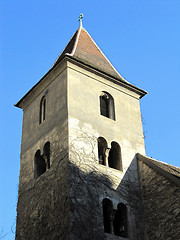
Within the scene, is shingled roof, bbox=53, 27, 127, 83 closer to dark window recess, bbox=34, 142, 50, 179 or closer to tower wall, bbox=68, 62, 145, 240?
tower wall, bbox=68, 62, 145, 240

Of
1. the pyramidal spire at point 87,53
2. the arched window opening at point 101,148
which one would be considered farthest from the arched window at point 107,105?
Result: the arched window opening at point 101,148

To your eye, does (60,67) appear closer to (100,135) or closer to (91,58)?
(91,58)

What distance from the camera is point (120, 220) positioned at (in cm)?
1709

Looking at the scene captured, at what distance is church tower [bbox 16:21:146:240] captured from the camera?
15898 mm

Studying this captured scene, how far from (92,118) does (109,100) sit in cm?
215

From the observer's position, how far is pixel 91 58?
2188cm

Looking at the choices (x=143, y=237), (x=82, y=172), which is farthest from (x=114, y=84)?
(x=143, y=237)

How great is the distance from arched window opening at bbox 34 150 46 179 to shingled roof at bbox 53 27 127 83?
4.48 m

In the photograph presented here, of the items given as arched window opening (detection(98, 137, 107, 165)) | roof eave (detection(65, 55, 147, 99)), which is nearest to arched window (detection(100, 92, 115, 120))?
roof eave (detection(65, 55, 147, 99))

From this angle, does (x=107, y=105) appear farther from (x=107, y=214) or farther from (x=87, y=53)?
(x=107, y=214)

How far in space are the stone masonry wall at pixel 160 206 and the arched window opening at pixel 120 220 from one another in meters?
0.90

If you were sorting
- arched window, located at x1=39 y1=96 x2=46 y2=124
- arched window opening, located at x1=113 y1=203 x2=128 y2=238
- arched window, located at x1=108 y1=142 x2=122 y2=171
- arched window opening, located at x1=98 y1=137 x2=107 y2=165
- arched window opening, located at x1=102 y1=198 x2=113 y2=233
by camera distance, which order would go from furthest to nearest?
arched window, located at x1=39 y1=96 x2=46 y2=124, arched window, located at x1=108 y1=142 x2=122 y2=171, arched window opening, located at x1=98 y1=137 x2=107 y2=165, arched window opening, located at x1=113 y1=203 x2=128 y2=238, arched window opening, located at x1=102 y1=198 x2=113 y2=233

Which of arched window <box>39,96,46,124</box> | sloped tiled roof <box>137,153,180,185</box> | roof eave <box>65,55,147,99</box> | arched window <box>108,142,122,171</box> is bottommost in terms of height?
sloped tiled roof <box>137,153,180,185</box>

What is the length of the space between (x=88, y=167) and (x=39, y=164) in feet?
10.0
